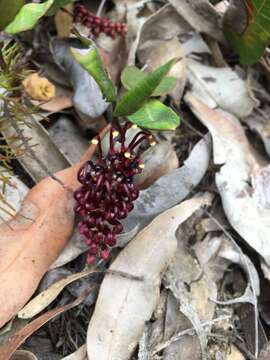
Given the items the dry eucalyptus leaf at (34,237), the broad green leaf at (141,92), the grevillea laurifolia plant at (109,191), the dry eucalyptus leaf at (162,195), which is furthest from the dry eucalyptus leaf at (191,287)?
the broad green leaf at (141,92)

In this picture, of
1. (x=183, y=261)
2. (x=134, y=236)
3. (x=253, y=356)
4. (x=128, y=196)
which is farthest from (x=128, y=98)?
(x=253, y=356)

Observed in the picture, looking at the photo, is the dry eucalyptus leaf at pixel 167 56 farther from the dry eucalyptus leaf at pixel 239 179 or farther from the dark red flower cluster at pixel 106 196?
the dark red flower cluster at pixel 106 196

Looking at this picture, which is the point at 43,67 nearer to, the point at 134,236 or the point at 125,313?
the point at 134,236

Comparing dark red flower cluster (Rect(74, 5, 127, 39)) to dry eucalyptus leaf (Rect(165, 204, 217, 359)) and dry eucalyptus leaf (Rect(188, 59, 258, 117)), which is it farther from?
dry eucalyptus leaf (Rect(165, 204, 217, 359))

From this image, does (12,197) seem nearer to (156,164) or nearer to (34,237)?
(34,237)

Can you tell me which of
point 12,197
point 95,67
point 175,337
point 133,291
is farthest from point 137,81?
point 175,337

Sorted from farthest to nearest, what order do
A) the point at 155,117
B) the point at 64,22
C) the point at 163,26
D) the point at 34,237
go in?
the point at 163,26 → the point at 64,22 → the point at 34,237 → the point at 155,117

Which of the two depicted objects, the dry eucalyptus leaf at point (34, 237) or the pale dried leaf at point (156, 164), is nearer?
the dry eucalyptus leaf at point (34, 237)

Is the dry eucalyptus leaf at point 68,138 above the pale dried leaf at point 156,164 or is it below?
below
